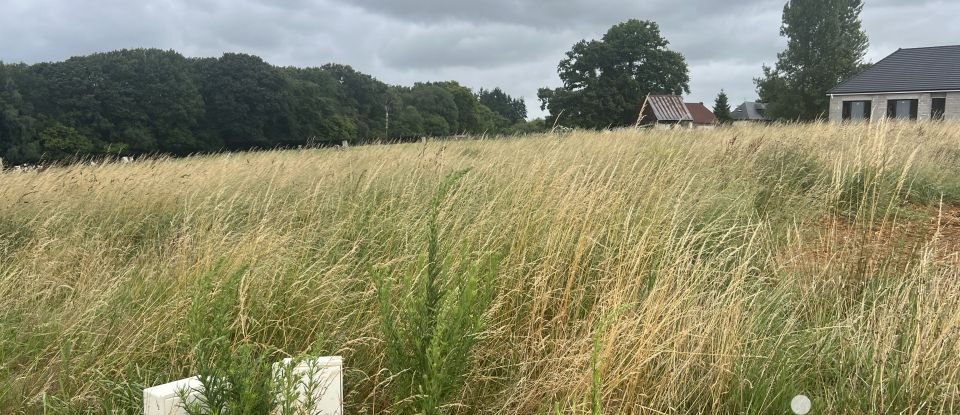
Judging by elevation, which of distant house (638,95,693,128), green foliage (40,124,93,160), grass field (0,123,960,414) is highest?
green foliage (40,124,93,160)

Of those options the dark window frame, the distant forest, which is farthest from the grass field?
the dark window frame

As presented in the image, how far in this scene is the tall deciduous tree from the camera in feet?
137

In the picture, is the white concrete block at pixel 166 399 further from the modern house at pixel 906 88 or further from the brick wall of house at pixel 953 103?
the brick wall of house at pixel 953 103

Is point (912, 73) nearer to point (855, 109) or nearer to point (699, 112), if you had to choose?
point (855, 109)

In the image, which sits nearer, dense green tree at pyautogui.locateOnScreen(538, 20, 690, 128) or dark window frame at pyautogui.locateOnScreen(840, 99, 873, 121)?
dark window frame at pyautogui.locateOnScreen(840, 99, 873, 121)

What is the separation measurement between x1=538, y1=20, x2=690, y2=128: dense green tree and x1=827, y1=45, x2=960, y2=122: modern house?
51.4 ft

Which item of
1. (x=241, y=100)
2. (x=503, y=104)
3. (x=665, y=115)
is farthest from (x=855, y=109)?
(x=503, y=104)

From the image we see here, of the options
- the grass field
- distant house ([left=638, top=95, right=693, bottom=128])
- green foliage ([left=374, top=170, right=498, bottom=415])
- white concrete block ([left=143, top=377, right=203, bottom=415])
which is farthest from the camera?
distant house ([left=638, top=95, right=693, bottom=128])

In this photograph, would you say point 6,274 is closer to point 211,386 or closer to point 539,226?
point 211,386

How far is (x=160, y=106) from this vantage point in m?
50.2

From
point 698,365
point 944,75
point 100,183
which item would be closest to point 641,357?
point 698,365

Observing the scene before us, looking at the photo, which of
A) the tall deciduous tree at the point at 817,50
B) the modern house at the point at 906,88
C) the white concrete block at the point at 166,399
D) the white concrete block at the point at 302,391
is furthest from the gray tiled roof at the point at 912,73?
the white concrete block at the point at 166,399

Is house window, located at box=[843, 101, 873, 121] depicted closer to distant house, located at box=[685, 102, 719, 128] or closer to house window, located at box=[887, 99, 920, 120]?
house window, located at box=[887, 99, 920, 120]

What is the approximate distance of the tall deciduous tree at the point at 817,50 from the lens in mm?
41750
